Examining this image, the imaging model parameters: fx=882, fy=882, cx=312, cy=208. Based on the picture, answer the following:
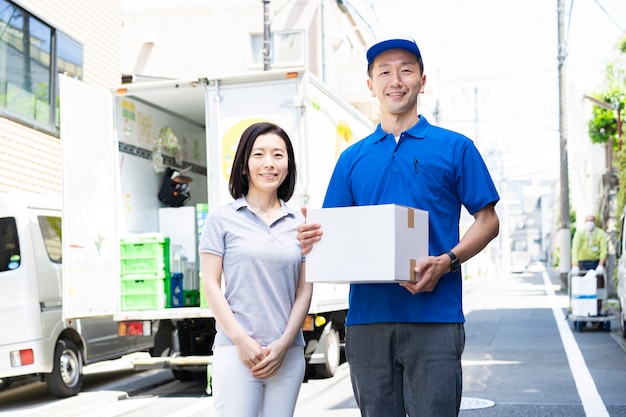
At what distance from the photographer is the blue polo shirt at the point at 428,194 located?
3176mm

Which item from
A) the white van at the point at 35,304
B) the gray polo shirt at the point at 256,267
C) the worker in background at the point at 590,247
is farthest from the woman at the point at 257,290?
the worker in background at the point at 590,247

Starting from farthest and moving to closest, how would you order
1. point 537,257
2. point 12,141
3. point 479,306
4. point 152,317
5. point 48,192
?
point 537,257
point 479,306
point 48,192
point 12,141
point 152,317

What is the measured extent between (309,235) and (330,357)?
25.0 feet

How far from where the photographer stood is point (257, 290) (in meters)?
3.35

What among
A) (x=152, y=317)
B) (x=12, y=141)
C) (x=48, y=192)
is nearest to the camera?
(x=152, y=317)

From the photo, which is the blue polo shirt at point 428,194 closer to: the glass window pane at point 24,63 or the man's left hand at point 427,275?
the man's left hand at point 427,275

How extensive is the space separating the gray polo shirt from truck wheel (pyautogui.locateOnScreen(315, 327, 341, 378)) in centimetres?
708

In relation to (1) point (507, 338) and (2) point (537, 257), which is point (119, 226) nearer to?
(1) point (507, 338)

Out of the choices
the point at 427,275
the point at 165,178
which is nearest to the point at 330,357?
the point at 165,178

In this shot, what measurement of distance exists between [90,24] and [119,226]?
720 cm

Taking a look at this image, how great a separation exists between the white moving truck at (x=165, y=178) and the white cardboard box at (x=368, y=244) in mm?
6116

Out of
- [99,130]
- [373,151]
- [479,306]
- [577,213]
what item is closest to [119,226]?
[99,130]

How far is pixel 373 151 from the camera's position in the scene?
132 inches

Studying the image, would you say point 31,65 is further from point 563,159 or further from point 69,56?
point 563,159
